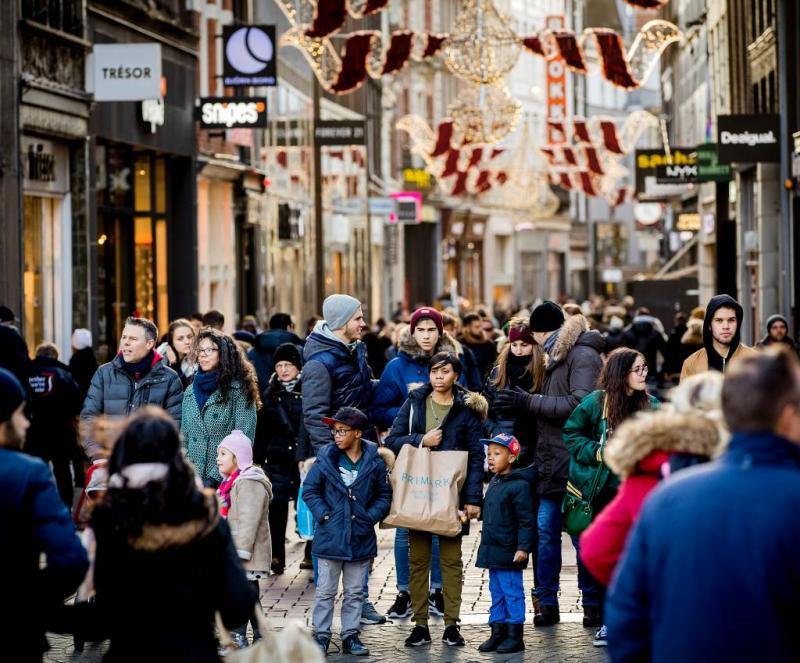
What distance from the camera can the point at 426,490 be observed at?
35.9 ft

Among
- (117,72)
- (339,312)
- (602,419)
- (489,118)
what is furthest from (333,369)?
(489,118)

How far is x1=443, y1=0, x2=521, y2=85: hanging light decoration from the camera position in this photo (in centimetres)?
3094

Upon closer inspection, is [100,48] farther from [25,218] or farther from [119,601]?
[119,601]

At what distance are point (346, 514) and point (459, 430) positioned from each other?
3.48 ft

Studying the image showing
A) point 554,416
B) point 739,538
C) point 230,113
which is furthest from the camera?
point 230,113

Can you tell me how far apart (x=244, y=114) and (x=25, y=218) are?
6700 mm

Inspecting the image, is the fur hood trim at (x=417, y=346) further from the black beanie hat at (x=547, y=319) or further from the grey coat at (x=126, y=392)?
the grey coat at (x=126, y=392)

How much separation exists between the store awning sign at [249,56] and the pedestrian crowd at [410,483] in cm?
874

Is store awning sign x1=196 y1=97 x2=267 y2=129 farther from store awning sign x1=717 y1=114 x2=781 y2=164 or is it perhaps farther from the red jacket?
the red jacket

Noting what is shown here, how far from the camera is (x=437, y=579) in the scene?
11.9 metres

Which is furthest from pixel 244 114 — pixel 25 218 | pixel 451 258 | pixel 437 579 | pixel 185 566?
pixel 451 258

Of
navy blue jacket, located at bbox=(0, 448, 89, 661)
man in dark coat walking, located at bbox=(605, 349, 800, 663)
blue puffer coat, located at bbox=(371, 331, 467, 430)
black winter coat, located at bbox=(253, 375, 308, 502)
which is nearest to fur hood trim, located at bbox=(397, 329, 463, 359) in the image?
blue puffer coat, located at bbox=(371, 331, 467, 430)

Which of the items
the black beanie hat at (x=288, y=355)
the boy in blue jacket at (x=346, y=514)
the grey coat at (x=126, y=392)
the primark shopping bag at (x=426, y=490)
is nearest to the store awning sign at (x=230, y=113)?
the black beanie hat at (x=288, y=355)

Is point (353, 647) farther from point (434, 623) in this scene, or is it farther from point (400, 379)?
point (400, 379)
